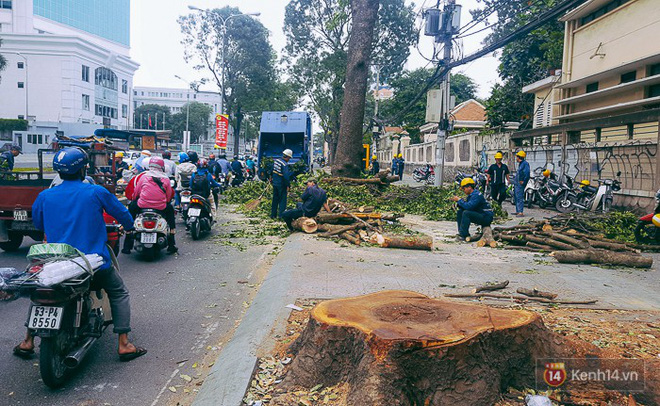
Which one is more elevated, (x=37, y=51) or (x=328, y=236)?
(x=37, y=51)

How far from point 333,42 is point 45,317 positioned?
132 ft

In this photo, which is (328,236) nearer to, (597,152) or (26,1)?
(597,152)

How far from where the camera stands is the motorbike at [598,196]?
14.0 m

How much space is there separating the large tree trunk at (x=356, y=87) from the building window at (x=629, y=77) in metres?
9.32

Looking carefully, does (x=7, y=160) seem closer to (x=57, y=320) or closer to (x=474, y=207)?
(x=474, y=207)

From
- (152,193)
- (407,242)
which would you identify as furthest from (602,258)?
(152,193)

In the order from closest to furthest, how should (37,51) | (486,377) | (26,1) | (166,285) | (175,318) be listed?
(486,377), (175,318), (166,285), (37,51), (26,1)

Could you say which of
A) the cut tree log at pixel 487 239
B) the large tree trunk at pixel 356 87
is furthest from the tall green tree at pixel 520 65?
the cut tree log at pixel 487 239

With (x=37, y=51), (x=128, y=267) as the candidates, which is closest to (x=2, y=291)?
(x=128, y=267)

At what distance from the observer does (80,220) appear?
4129 millimetres

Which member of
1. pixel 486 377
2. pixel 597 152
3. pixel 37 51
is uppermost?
pixel 37 51

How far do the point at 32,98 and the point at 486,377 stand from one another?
65.8 meters

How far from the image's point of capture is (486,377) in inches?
125

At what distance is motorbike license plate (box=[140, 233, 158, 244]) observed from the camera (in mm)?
8159
